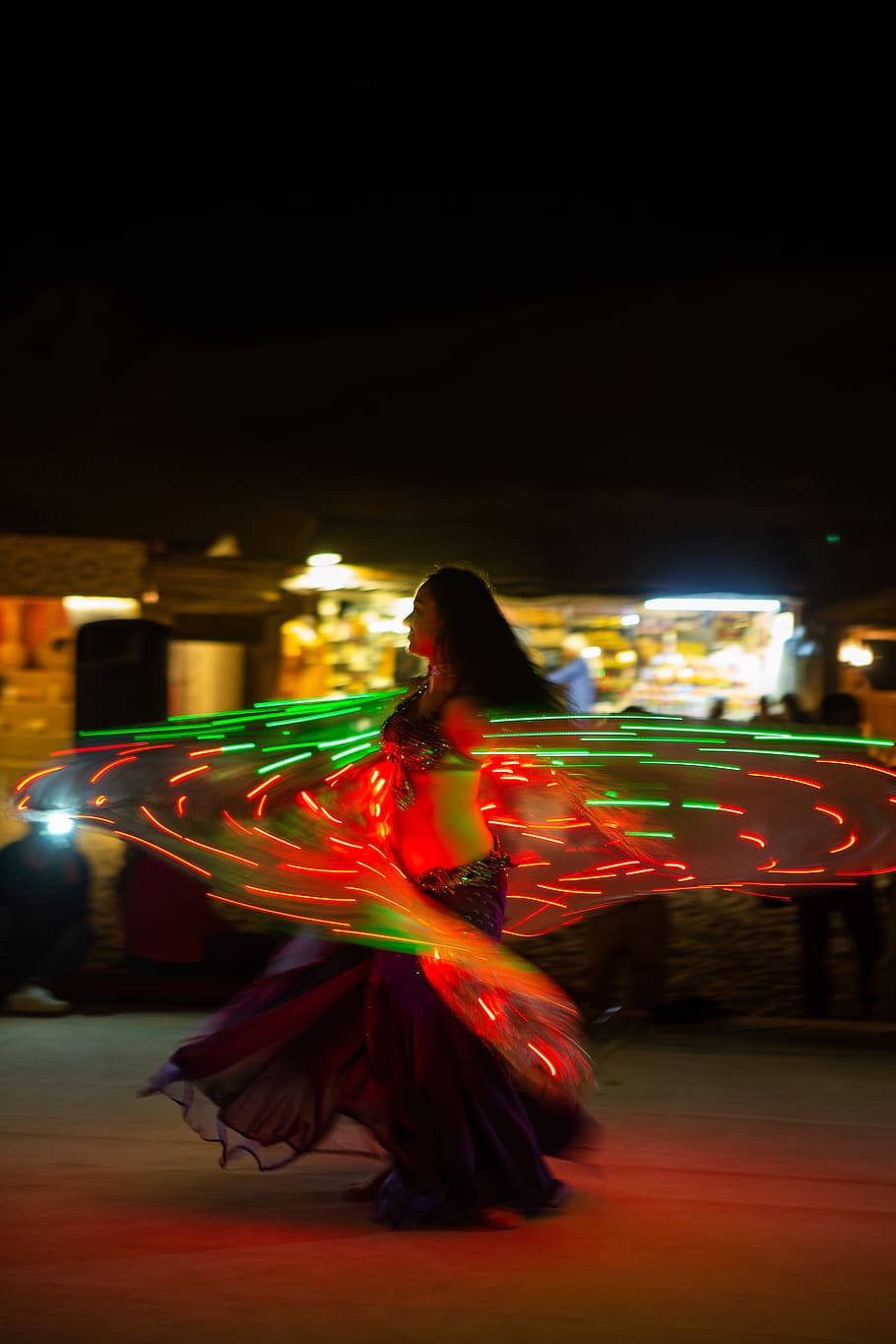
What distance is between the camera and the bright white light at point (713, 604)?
15.6 m

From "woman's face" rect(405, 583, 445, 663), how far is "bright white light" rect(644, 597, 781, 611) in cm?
1124

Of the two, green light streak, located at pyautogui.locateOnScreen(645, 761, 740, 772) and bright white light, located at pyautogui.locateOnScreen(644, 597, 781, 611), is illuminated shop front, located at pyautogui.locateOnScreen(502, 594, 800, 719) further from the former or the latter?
green light streak, located at pyautogui.locateOnScreen(645, 761, 740, 772)

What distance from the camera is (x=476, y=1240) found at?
4.06 metres

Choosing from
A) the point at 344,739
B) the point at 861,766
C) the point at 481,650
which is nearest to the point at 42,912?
the point at 344,739

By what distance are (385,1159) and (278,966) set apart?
0.72 metres

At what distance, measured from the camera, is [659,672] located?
625 inches

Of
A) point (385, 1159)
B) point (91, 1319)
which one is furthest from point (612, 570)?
point (91, 1319)

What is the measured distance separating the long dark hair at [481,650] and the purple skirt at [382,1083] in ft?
2.75

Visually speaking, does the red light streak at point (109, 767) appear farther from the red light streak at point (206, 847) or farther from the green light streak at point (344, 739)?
the green light streak at point (344, 739)

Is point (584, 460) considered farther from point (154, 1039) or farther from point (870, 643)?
point (154, 1039)

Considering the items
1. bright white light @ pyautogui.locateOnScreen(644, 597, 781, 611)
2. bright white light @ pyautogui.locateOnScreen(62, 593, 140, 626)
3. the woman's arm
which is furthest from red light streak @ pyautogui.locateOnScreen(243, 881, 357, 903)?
bright white light @ pyautogui.locateOnScreen(62, 593, 140, 626)

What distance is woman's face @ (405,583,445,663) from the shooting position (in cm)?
448

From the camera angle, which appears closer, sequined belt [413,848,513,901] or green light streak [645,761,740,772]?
sequined belt [413,848,513,901]

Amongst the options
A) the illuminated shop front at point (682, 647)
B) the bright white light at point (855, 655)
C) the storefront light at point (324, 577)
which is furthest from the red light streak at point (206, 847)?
the bright white light at point (855, 655)
